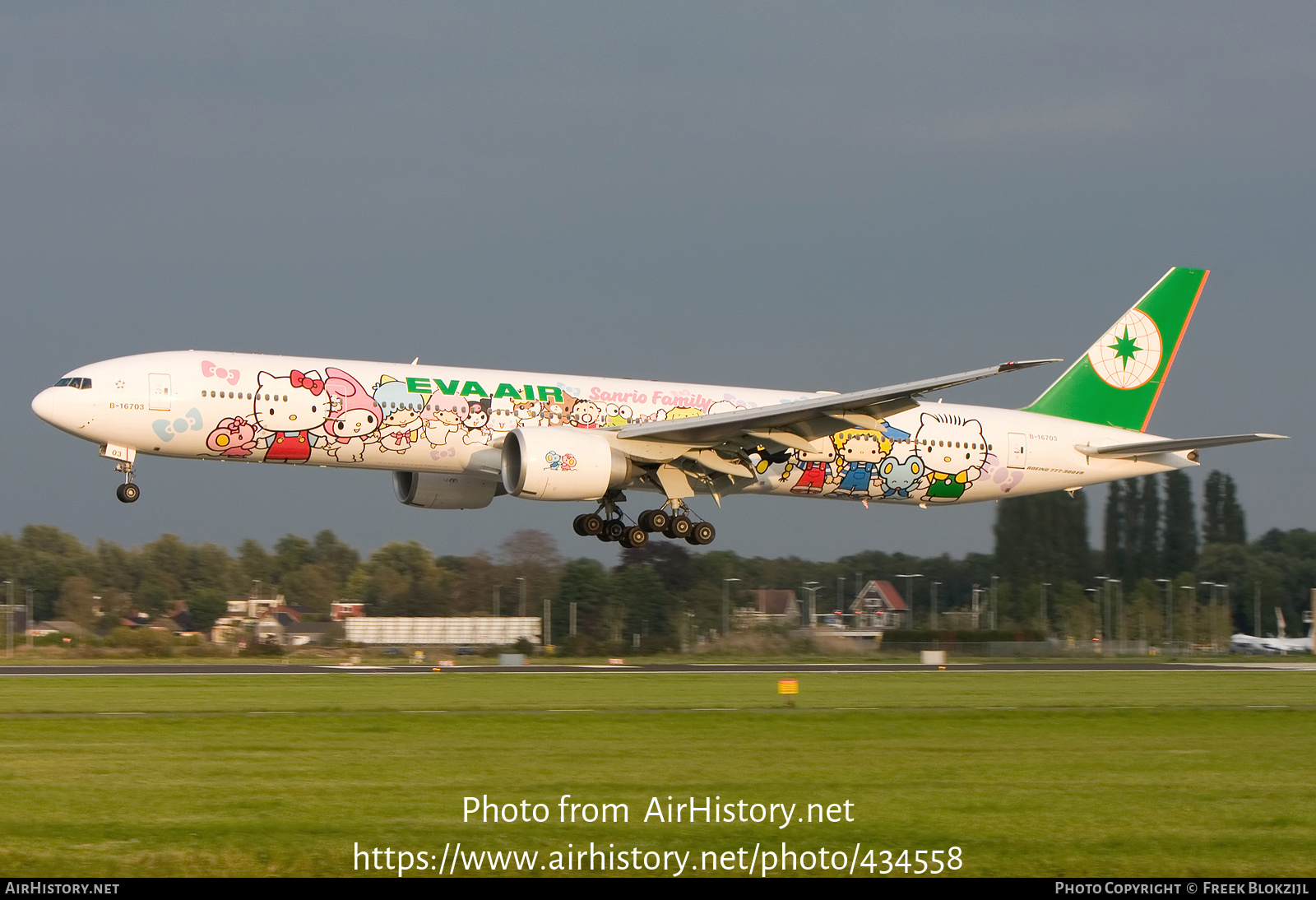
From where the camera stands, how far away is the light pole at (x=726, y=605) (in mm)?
69750

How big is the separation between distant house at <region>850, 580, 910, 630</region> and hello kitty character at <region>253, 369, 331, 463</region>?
51319 mm

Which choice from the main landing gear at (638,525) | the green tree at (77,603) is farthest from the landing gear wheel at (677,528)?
the green tree at (77,603)

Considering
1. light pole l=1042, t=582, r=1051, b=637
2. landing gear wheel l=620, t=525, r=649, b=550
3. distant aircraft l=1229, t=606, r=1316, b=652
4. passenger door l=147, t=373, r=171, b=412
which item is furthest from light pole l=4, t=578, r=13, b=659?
A: distant aircraft l=1229, t=606, r=1316, b=652

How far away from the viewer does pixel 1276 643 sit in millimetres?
93625

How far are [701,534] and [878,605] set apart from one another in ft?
189

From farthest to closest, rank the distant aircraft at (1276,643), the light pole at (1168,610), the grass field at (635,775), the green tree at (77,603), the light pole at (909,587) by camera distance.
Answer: the light pole at (909,587) → the distant aircraft at (1276,643) → the light pole at (1168,610) → the green tree at (77,603) → the grass field at (635,775)

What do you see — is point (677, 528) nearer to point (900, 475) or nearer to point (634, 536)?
point (634, 536)

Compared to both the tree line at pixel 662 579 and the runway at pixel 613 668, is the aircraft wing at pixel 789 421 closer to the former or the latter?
the runway at pixel 613 668

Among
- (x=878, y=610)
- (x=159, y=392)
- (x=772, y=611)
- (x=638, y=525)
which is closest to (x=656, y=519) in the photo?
(x=638, y=525)

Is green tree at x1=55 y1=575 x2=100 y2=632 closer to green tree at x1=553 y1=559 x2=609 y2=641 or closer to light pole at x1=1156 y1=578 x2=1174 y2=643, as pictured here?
green tree at x1=553 y1=559 x2=609 y2=641

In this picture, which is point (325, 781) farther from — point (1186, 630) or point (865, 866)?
point (1186, 630)

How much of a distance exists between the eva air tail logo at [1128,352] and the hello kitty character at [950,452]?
5346 mm
